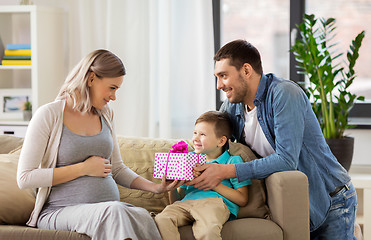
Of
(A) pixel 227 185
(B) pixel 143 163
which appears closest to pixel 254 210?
(A) pixel 227 185

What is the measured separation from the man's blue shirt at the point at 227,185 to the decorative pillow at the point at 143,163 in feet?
0.75

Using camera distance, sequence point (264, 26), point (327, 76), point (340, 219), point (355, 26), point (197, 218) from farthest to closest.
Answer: point (264, 26), point (355, 26), point (327, 76), point (340, 219), point (197, 218)

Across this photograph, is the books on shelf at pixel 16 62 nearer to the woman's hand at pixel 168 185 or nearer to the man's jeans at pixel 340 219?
the woman's hand at pixel 168 185

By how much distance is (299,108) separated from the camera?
225 centimetres

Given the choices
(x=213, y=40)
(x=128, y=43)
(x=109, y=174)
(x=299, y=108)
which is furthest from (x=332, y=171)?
(x=128, y=43)

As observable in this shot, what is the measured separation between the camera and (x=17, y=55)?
3.69 m

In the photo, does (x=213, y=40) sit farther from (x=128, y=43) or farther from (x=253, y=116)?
(x=253, y=116)

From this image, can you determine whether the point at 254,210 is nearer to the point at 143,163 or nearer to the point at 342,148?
the point at 143,163

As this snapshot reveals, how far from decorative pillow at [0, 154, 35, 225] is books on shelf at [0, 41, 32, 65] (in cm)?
150

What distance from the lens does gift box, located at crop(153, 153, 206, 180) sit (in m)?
2.21

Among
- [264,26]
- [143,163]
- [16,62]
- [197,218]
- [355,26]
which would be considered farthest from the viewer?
[264,26]

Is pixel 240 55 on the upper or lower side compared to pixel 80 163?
upper

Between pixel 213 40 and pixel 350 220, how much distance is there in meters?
1.83

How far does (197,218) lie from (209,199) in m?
0.12
